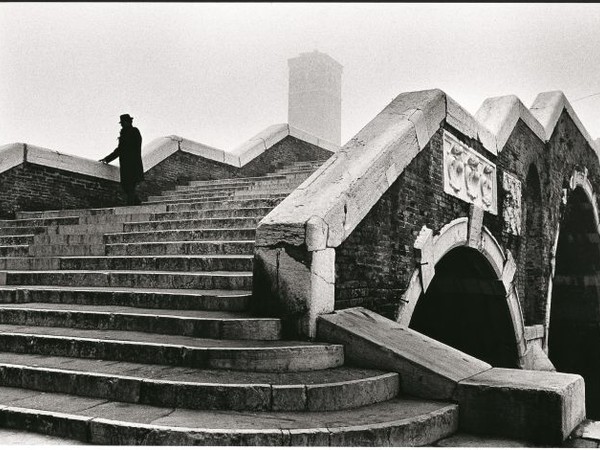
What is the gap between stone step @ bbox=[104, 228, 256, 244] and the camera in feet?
19.4

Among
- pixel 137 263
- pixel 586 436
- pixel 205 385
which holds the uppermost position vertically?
pixel 137 263

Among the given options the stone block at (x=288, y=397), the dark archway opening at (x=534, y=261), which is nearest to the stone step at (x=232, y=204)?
the stone block at (x=288, y=397)

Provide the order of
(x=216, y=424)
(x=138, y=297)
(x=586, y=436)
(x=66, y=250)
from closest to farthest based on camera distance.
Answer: (x=216, y=424)
(x=586, y=436)
(x=138, y=297)
(x=66, y=250)

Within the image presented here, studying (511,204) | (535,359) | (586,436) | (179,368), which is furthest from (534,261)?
(179,368)

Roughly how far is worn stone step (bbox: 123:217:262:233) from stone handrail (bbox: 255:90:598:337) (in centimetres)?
187

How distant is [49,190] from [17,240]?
6.07 feet

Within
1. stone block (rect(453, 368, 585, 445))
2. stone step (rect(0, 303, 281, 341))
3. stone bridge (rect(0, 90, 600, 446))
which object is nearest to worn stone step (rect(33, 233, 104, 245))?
stone bridge (rect(0, 90, 600, 446))

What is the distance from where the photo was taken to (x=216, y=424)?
107 inches

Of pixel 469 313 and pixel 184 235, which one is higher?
pixel 184 235

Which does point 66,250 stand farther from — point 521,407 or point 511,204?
point 511,204

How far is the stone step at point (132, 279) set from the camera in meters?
4.69

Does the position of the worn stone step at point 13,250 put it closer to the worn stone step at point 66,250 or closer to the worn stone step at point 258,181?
the worn stone step at point 66,250

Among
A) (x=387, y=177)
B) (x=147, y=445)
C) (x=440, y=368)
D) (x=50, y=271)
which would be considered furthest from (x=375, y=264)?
(x=50, y=271)

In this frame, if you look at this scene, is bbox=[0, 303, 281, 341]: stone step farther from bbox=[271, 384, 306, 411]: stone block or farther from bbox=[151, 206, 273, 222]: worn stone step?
bbox=[151, 206, 273, 222]: worn stone step
